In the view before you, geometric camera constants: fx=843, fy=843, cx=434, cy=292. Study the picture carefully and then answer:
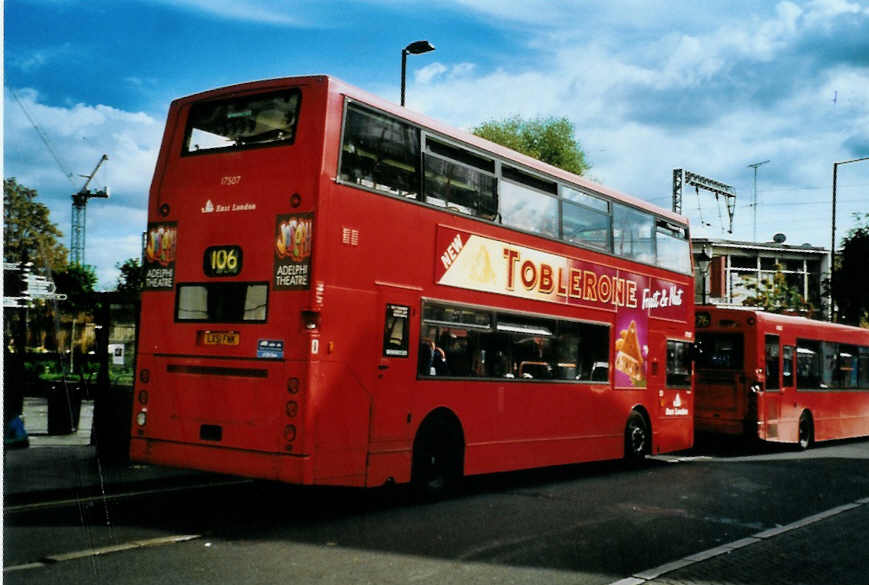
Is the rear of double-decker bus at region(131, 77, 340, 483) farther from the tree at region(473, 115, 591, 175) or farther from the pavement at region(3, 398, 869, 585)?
the tree at region(473, 115, 591, 175)

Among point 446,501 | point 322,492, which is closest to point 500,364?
point 446,501

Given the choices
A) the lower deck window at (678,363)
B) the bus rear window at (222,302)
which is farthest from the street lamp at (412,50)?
the bus rear window at (222,302)

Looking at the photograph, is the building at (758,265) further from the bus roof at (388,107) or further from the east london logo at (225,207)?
the east london logo at (225,207)

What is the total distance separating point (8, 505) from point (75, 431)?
28.7 ft

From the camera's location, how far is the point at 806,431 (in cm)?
1958

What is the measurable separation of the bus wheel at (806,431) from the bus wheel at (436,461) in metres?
12.3

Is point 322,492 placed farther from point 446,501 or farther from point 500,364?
point 500,364

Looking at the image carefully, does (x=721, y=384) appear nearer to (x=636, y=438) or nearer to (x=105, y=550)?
(x=636, y=438)

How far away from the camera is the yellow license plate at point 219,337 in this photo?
28.1ft

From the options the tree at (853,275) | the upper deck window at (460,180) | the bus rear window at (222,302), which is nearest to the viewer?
the bus rear window at (222,302)

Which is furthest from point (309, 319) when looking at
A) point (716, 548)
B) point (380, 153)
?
point (716, 548)

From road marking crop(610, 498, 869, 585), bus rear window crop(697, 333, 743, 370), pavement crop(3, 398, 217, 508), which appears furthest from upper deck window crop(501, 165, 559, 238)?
bus rear window crop(697, 333, 743, 370)

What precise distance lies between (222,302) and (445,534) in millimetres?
3265

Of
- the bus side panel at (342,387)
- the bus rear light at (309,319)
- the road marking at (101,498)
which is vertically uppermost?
the bus rear light at (309,319)
